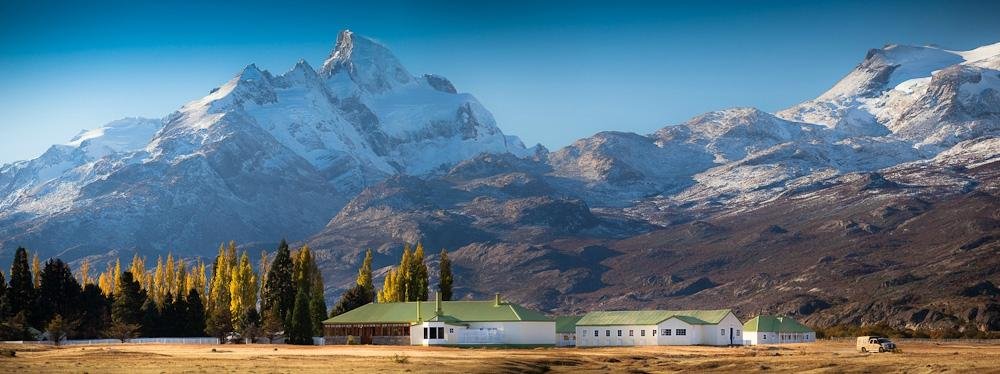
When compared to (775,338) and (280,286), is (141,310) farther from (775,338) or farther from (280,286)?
(775,338)

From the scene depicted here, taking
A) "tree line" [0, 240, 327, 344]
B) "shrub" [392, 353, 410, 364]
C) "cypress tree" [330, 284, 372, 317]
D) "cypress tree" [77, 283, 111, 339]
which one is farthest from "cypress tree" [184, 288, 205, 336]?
"shrub" [392, 353, 410, 364]

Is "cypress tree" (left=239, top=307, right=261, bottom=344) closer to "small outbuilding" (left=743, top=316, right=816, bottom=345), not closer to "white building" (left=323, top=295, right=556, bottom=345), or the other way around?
"white building" (left=323, top=295, right=556, bottom=345)

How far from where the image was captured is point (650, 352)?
136 meters

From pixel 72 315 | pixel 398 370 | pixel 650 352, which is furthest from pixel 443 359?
pixel 72 315

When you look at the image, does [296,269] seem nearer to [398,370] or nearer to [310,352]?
[310,352]

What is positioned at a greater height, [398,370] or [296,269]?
[296,269]

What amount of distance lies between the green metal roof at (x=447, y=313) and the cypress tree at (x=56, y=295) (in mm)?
32523

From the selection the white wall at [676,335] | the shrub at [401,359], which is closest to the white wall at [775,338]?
the white wall at [676,335]

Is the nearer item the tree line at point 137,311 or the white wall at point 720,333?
the tree line at point 137,311

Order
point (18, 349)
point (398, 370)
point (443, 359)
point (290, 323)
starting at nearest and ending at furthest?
point (398, 370), point (443, 359), point (18, 349), point (290, 323)

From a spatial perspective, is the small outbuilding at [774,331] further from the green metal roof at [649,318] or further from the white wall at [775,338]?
the green metal roof at [649,318]

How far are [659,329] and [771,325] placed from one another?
26.3 m

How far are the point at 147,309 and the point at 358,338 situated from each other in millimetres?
29659

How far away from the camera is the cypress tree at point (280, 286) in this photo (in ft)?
589
